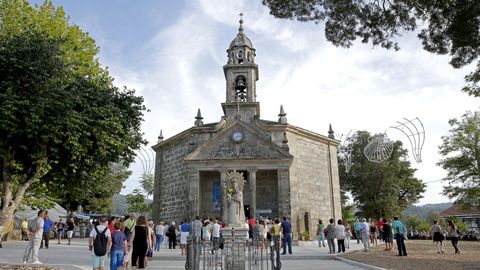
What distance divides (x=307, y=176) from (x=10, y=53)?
21391mm

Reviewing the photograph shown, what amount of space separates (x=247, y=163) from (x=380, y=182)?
23.1m

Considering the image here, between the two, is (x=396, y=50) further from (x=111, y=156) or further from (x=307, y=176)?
(x=307, y=176)

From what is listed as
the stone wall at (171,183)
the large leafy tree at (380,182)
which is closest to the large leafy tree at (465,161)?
the large leafy tree at (380,182)

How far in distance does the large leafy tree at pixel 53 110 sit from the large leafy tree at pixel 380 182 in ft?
101

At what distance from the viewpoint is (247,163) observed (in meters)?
25.6

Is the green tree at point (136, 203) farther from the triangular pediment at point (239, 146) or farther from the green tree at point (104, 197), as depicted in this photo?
the triangular pediment at point (239, 146)

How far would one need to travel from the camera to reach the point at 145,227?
927cm

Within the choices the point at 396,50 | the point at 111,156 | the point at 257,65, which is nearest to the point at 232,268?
the point at 396,50

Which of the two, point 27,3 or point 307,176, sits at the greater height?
point 27,3

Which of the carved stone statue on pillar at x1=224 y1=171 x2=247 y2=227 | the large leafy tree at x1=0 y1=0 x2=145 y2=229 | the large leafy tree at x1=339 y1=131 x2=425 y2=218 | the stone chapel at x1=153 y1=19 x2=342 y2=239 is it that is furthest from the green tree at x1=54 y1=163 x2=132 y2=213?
the large leafy tree at x1=339 y1=131 x2=425 y2=218

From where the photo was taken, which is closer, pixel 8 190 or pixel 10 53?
pixel 10 53

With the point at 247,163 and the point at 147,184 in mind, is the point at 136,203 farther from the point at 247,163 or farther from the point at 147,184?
the point at 247,163

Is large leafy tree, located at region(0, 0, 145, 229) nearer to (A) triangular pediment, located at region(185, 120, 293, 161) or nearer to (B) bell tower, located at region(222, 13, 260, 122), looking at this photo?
(A) triangular pediment, located at region(185, 120, 293, 161)

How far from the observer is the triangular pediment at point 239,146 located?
84.9 ft
